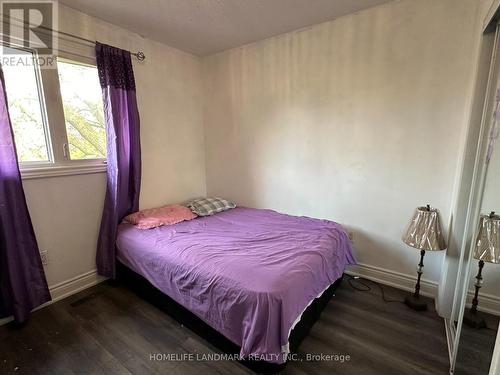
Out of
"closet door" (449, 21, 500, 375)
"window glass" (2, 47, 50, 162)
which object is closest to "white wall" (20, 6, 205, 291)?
"window glass" (2, 47, 50, 162)

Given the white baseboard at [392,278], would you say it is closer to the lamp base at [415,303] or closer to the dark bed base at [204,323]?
the lamp base at [415,303]

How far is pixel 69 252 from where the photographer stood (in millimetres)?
2168

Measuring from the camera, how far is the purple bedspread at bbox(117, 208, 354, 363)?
50.6 inches

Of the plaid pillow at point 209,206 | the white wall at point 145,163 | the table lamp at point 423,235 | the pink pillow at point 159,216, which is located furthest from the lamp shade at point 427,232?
the white wall at point 145,163

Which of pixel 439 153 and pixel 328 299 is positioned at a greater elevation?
pixel 439 153

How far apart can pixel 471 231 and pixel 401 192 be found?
72 centimetres

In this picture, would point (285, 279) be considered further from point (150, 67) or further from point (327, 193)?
point (150, 67)

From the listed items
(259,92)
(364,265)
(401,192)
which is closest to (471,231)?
(401,192)

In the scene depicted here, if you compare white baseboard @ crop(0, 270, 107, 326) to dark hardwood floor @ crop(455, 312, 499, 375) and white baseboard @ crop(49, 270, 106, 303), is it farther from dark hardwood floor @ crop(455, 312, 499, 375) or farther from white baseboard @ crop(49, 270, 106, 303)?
dark hardwood floor @ crop(455, 312, 499, 375)

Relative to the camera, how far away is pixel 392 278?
7.38ft

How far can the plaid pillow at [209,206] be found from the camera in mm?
2801

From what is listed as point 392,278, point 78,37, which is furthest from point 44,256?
point 392,278

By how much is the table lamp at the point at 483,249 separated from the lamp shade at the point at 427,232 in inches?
20.3

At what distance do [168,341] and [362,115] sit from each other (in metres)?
2.43
